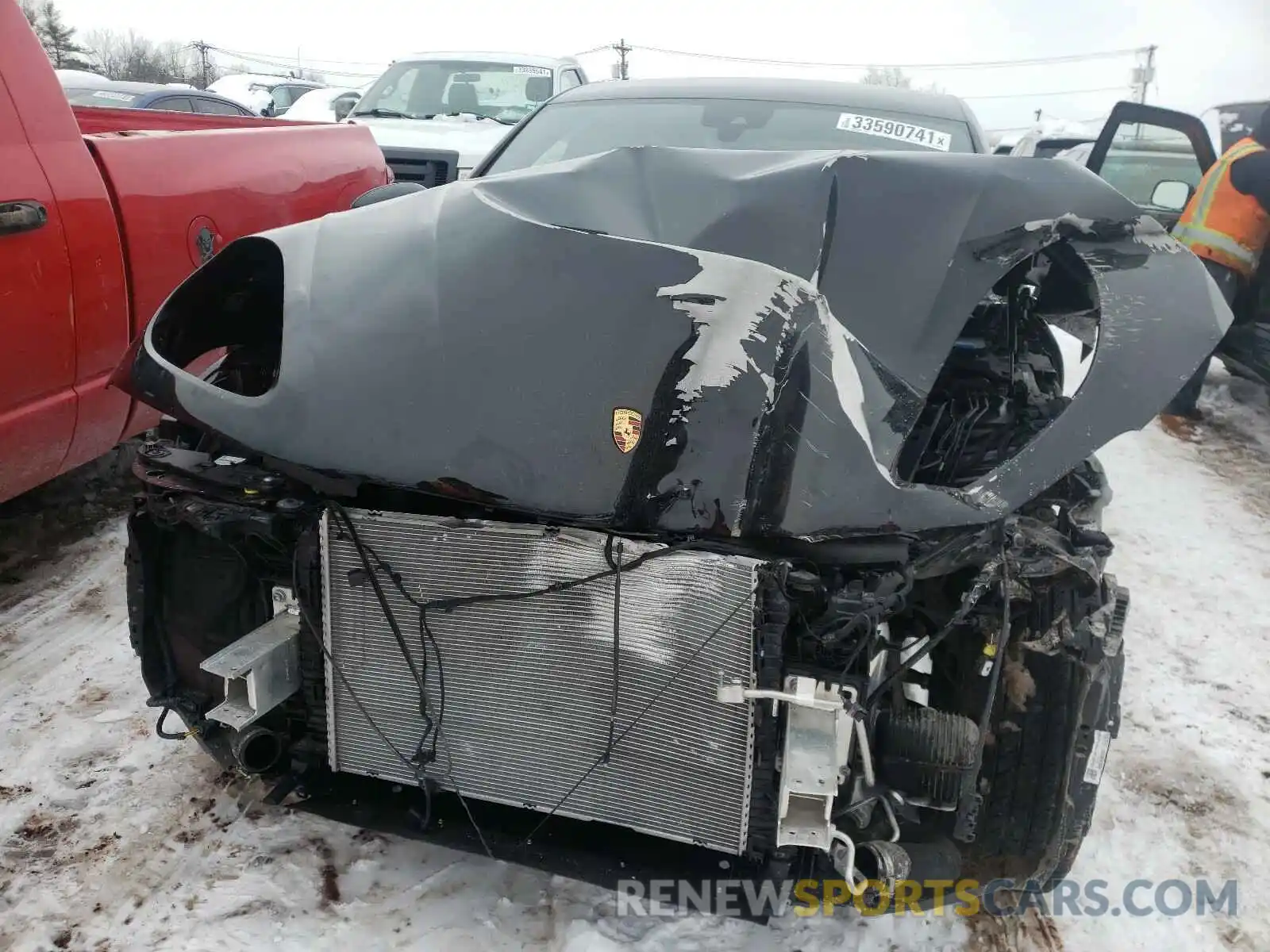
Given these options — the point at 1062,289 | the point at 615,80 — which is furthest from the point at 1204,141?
the point at 1062,289

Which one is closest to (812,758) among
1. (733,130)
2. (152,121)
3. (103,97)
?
(733,130)

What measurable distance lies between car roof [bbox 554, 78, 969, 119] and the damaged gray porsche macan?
1.36 m

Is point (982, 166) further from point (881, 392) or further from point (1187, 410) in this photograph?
point (1187, 410)

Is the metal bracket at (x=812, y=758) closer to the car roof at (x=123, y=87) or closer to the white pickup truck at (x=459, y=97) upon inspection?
the white pickup truck at (x=459, y=97)

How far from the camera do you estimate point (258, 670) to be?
188 cm

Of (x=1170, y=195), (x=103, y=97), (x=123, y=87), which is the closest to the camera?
(x=1170, y=195)

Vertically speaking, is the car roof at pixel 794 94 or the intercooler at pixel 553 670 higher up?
the car roof at pixel 794 94

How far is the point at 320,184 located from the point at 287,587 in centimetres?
273

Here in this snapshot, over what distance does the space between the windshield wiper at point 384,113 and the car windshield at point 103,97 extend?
2.33 metres

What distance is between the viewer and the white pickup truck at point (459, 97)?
6383mm

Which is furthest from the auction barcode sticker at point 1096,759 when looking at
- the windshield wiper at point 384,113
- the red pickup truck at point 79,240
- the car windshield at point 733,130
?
the windshield wiper at point 384,113

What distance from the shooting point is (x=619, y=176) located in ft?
6.98

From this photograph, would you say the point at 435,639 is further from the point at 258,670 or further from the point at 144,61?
the point at 144,61
